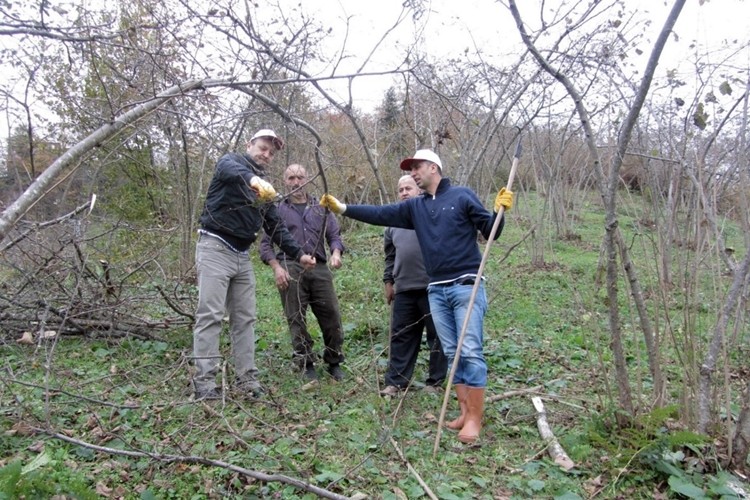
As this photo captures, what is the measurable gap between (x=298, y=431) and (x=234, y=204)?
1589 millimetres

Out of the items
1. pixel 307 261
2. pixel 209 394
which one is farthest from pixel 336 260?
pixel 209 394

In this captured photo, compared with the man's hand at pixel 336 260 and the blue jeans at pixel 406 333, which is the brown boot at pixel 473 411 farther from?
the man's hand at pixel 336 260

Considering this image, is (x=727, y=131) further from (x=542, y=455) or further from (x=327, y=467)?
(x=327, y=467)

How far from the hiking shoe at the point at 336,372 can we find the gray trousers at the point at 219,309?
27.6 inches

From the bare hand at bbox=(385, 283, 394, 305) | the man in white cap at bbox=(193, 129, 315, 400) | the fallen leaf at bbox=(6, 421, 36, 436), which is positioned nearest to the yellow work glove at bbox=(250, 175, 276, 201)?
the man in white cap at bbox=(193, 129, 315, 400)

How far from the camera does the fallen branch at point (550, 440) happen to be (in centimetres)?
309

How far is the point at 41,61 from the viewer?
3.21 metres

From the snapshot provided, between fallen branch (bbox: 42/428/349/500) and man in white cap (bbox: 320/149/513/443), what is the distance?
44.1 inches

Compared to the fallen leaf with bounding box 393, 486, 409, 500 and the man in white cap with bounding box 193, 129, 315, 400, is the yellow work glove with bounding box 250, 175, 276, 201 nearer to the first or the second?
the man in white cap with bounding box 193, 129, 315, 400

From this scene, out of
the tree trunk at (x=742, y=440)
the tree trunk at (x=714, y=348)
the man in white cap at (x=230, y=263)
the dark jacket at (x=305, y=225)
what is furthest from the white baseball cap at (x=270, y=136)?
the tree trunk at (x=742, y=440)

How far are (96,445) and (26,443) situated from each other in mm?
365

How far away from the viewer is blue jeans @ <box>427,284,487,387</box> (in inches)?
136

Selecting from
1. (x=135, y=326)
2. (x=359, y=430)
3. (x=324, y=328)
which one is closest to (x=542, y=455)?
(x=359, y=430)

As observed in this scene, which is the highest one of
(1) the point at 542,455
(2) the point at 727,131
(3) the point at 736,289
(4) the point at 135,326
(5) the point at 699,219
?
(2) the point at 727,131
